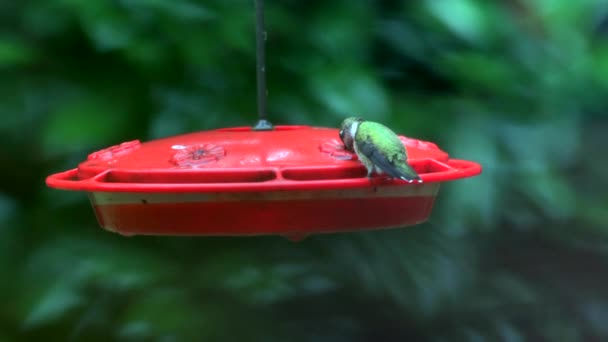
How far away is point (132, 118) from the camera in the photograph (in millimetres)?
1864

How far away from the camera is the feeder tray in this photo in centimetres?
106

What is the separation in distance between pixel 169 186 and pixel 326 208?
24 centimetres

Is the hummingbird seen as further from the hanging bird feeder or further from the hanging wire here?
the hanging wire

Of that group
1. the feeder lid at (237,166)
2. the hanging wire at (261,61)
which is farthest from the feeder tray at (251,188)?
the hanging wire at (261,61)

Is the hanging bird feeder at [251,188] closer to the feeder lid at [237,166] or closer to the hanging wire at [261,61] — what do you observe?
the feeder lid at [237,166]

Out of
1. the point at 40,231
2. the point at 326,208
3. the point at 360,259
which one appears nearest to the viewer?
the point at 326,208

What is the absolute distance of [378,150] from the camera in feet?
3.44

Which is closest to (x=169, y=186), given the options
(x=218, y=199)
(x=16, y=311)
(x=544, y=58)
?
(x=218, y=199)

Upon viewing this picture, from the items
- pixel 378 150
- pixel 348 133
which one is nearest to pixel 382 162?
pixel 378 150

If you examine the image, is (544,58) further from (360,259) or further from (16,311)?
(16,311)

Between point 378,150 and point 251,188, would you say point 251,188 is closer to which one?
point 251,188

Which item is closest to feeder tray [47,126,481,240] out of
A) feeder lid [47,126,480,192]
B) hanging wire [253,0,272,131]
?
feeder lid [47,126,480,192]

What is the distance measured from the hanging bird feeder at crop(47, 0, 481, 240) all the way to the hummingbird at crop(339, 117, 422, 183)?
0.02 metres

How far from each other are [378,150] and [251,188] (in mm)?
180
